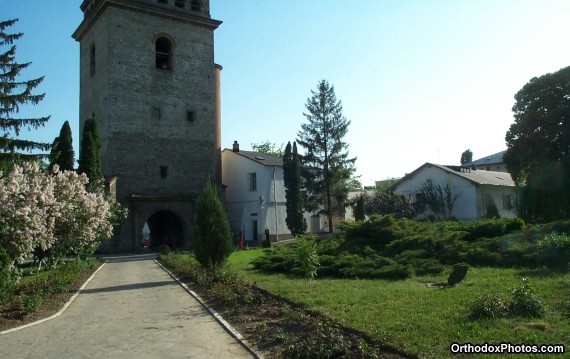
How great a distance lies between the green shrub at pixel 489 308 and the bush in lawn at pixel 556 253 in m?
5.73

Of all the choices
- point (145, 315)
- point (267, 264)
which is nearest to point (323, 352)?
point (145, 315)

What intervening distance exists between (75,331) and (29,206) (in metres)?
3.52

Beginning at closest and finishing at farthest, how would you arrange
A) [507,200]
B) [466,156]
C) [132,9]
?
[132,9] < [507,200] < [466,156]

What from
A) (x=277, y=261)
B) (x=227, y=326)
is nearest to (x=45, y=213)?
(x=227, y=326)

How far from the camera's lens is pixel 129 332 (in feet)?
29.8

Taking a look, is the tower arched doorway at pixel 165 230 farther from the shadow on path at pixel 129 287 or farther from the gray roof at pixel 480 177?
the gray roof at pixel 480 177

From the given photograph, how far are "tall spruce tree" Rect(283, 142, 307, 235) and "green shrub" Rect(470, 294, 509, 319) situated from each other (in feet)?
111

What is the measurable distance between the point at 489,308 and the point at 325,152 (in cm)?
3996

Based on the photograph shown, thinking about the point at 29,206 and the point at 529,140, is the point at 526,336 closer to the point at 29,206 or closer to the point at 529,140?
the point at 29,206

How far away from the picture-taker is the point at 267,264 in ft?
58.6

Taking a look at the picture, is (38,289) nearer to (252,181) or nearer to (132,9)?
(132,9)

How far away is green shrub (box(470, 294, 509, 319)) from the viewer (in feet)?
25.6

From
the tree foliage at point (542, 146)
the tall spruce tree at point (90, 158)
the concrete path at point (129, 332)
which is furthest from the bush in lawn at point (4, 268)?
the tree foliage at point (542, 146)

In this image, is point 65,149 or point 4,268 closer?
point 4,268
